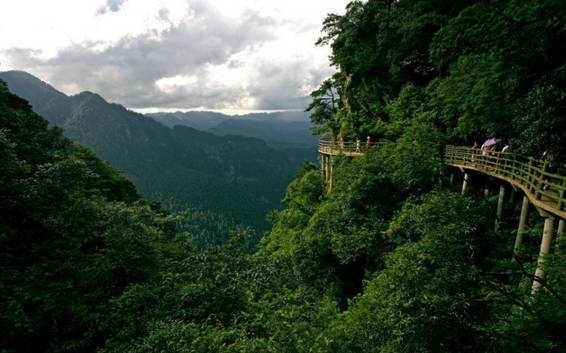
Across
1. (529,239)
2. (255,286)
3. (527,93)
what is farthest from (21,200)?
(529,239)

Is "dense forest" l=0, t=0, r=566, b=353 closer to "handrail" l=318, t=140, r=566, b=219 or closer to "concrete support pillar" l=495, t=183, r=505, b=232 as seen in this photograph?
"concrete support pillar" l=495, t=183, r=505, b=232

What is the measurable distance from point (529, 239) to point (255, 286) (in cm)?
1354

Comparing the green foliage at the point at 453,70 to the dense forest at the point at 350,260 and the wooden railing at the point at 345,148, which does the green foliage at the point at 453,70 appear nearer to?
the dense forest at the point at 350,260

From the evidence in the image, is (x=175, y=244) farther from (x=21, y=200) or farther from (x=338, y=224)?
(x=338, y=224)

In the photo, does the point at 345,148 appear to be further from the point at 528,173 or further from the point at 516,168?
the point at 528,173

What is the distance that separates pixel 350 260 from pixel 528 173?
33.0ft

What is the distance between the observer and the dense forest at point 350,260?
8805 millimetres

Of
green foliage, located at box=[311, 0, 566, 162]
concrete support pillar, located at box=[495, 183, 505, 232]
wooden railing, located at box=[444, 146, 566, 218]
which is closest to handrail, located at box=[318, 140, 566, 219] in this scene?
wooden railing, located at box=[444, 146, 566, 218]

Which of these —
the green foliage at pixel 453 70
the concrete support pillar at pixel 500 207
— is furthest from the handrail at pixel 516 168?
the green foliage at pixel 453 70

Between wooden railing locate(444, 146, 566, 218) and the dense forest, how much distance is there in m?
1.20

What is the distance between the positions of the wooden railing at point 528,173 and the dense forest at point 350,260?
3.95 ft

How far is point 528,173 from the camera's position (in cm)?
1253

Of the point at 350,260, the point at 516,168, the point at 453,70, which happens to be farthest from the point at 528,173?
the point at 350,260

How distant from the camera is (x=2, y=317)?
923 cm
